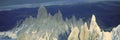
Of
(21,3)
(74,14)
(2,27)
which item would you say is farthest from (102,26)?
(2,27)

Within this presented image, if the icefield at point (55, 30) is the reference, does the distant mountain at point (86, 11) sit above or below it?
above

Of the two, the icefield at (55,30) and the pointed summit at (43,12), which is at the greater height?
the pointed summit at (43,12)

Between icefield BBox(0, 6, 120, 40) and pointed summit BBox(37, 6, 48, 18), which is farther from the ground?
pointed summit BBox(37, 6, 48, 18)

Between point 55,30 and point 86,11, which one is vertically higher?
point 86,11

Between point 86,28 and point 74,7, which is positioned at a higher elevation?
point 74,7

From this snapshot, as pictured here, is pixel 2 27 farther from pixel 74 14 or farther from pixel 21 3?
pixel 74 14

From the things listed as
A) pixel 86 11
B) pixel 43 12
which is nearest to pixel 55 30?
pixel 43 12

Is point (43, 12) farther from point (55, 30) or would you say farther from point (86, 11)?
point (86, 11)

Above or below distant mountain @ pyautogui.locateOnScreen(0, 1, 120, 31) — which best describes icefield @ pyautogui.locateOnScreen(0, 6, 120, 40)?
below
